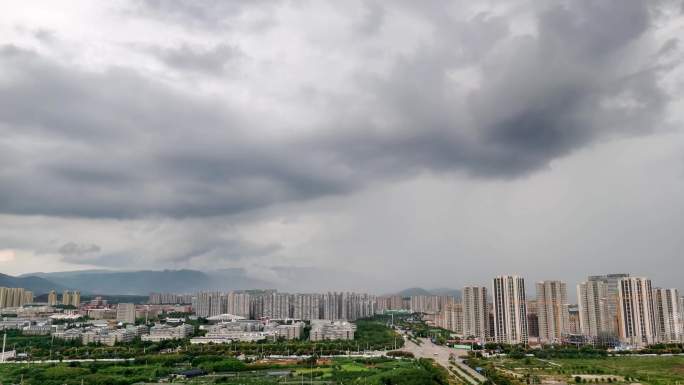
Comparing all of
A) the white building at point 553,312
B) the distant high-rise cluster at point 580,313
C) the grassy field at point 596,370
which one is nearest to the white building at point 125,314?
the distant high-rise cluster at point 580,313

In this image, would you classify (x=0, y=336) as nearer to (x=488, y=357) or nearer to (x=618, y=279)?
(x=488, y=357)

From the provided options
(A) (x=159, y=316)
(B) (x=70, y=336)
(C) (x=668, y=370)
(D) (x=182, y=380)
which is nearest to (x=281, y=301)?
(A) (x=159, y=316)

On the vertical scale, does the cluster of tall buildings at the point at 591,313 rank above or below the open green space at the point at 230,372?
above

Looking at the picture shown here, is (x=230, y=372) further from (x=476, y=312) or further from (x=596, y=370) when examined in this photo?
(x=476, y=312)

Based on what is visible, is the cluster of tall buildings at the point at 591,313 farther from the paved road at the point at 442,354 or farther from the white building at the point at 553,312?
the paved road at the point at 442,354

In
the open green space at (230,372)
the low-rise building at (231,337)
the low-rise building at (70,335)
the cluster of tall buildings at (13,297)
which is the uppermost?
the cluster of tall buildings at (13,297)

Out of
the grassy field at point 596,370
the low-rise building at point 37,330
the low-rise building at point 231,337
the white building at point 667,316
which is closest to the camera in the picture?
the grassy field at point 596,370

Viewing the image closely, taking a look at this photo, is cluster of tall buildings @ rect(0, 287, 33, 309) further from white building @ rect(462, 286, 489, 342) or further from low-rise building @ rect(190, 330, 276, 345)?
white building @ rect(462, 286, 489, 342)
